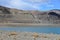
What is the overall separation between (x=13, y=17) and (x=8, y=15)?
3359 mm

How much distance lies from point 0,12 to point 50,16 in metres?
26.5

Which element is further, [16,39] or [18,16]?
[18,16]

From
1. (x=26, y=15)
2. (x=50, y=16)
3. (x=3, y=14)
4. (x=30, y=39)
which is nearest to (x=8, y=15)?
(x=3, y=14)

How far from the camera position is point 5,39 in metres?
10.9

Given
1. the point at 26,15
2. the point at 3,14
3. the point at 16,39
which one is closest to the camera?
the point at 16,39

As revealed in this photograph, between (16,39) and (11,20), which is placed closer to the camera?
(16,39)

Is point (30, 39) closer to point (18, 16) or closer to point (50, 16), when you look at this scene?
point (18, 16)

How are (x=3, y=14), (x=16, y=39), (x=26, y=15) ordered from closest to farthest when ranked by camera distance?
(x=16, y=39) → (x=3, y=14) → (x=26, y=15)

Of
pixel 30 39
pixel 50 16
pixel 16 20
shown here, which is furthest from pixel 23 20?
pixel 30 39

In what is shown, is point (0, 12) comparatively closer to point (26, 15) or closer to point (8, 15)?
point (8, 15)

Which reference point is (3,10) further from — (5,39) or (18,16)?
(5,39)

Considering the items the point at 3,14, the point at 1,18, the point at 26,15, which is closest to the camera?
the point at 1,18

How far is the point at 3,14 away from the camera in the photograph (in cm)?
10725

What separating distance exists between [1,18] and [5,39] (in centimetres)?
9054
